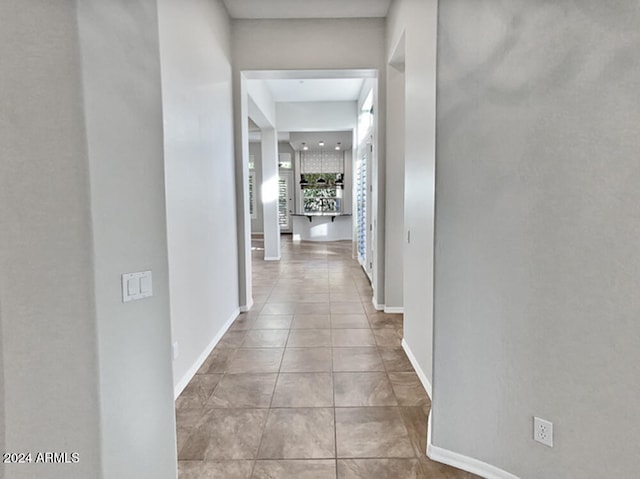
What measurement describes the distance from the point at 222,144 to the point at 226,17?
138 cm

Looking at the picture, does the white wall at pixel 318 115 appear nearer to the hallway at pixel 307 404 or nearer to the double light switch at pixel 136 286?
the hallway at pixel 307 404

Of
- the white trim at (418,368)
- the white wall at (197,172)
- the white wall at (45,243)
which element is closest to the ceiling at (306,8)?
the white wall at (197,172)

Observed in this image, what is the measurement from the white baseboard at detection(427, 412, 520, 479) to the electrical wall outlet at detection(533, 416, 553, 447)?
26cm

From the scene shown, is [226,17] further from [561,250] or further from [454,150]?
[561,250]

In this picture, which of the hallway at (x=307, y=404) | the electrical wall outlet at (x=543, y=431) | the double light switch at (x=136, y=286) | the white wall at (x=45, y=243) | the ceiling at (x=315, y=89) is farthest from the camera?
the ceiling at (x=315, y=89)

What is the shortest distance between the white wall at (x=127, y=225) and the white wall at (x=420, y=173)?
1.63 metres

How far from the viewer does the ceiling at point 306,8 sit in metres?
3.79

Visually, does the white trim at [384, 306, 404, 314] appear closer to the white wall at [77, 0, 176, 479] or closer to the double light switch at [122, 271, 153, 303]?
the white wall at [77, 0, 176, 479]

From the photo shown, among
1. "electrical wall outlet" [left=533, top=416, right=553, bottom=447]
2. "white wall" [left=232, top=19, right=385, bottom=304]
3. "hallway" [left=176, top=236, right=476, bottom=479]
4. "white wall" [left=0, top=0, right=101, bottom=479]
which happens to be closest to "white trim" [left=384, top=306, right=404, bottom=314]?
"hallway" [left=176, top=236, right=476, bottom=479]

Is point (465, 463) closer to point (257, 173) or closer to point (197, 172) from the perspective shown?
point (197, 172)

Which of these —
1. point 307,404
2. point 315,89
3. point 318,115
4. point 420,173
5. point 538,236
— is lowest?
point 307,404

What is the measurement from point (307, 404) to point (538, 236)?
1.72 meters

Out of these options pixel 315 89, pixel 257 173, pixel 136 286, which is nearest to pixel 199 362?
pixel 136 286

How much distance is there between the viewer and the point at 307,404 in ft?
8.00
